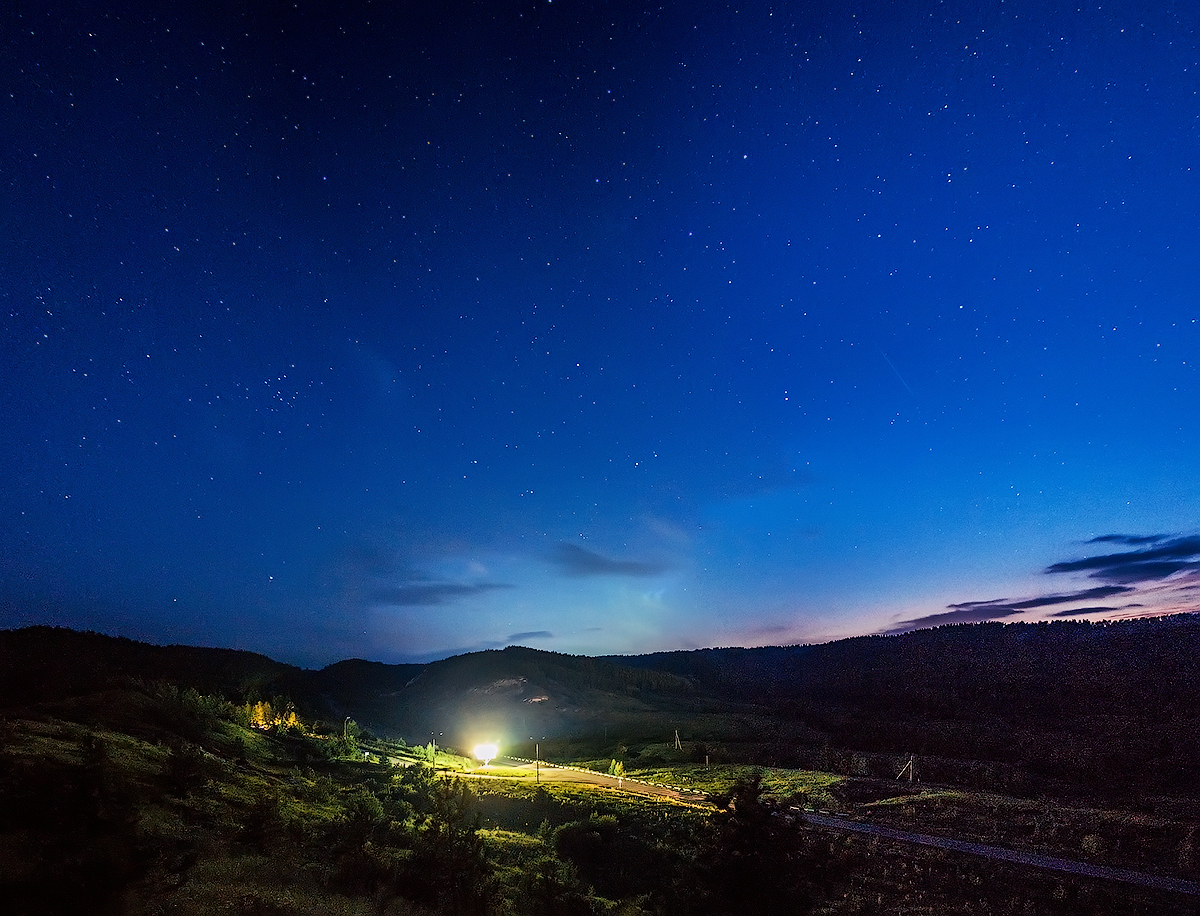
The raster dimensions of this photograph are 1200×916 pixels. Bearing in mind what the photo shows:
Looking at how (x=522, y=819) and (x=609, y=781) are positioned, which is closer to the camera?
(x=522, y=819)

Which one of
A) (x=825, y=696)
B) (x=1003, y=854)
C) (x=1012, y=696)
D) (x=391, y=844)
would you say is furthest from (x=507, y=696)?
(x=391, y=844)

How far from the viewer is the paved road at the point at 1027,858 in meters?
17.3

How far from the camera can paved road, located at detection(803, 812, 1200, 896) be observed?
56.6 ft

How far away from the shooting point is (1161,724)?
62344 mm

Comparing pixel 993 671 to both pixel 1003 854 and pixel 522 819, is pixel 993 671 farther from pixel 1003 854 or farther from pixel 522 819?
pixel 522 819

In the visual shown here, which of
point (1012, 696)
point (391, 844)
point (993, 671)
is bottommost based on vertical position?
point (1012, 696)

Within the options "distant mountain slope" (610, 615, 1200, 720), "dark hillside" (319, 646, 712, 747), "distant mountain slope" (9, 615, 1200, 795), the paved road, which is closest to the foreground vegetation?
the paved road

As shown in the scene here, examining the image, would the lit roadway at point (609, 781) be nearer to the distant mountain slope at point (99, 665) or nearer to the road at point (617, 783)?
the road at point (617, 783)

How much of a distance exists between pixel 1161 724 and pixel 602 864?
2793 inches

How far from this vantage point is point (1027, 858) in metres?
19.3

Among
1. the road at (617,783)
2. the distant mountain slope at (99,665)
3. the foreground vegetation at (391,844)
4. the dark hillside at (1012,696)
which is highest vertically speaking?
the distant mountain slope at (99,665)

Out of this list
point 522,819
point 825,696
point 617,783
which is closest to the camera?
point 522,819

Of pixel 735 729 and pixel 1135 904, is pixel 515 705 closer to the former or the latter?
pixel 735 729

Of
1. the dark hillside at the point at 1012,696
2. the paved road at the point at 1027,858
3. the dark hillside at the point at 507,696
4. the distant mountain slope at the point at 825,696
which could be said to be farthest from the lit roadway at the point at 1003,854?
the dark hillside at the point at 507,696
